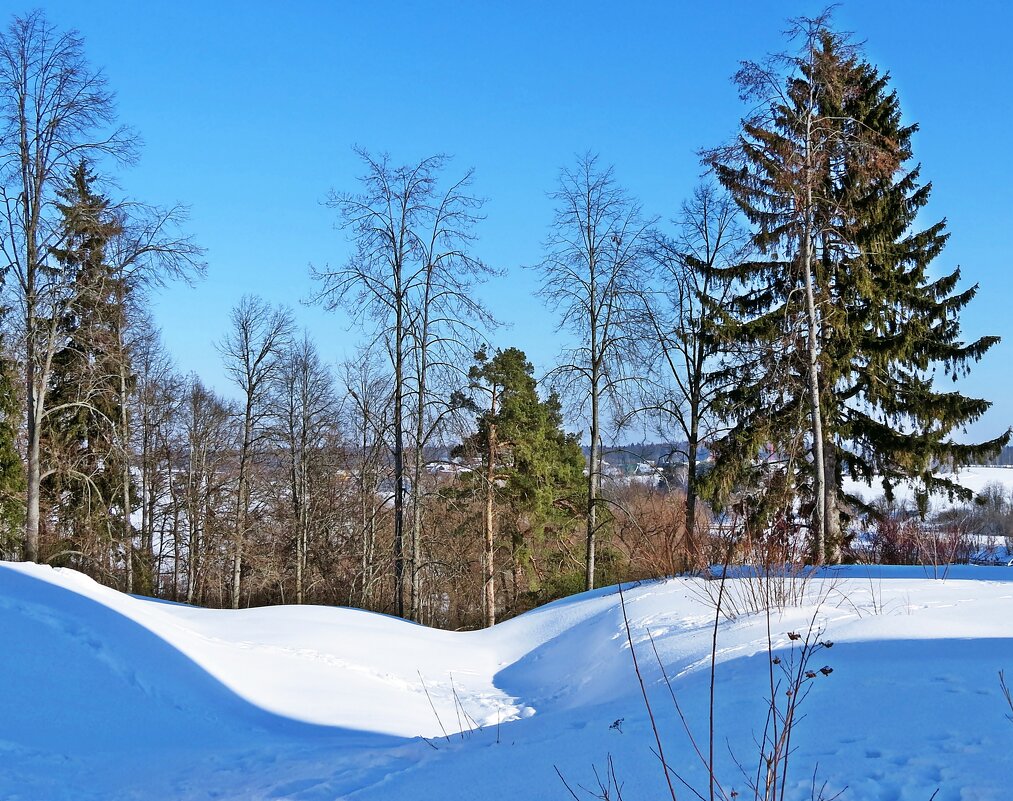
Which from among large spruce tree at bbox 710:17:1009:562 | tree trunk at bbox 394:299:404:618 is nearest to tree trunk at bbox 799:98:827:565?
large spruce tree at bbox 710:17:1009:562

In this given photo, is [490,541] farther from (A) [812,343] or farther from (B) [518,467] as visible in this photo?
(A) [812,343]

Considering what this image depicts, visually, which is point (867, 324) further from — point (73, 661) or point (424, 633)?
point (73, 661)

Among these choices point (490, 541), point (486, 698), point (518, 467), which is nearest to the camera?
point (486, 698)

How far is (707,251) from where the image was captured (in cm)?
1591

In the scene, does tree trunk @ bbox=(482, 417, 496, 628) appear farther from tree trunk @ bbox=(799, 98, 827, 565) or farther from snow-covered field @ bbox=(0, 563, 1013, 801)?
snow-covered field @ bbox=(0, 563, 1013, 801)

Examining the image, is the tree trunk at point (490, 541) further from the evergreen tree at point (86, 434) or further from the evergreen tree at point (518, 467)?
the evergreen tree at point (86, 434)

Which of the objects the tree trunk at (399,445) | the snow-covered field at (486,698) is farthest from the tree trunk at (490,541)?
the snow-covered field at (486,698)

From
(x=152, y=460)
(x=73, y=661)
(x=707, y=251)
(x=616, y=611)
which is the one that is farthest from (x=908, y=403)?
(x=152, y=460)

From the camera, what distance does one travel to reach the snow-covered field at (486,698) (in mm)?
3301

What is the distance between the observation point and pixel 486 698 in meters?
7.16

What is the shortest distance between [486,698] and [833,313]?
9.59 metres

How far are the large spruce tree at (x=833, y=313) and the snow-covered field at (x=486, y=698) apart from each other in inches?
191

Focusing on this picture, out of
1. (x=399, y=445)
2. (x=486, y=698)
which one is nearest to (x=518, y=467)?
(x=399, y=445)

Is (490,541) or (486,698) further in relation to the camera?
(490,541)
